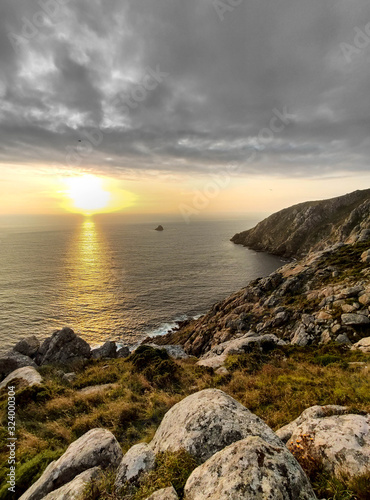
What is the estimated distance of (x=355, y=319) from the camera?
22.9 meters

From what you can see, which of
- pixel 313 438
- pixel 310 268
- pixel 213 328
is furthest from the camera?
pixel 310 268

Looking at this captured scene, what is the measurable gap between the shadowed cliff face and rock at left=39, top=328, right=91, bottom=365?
358ft

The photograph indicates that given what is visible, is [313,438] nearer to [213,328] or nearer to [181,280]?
[213,328]

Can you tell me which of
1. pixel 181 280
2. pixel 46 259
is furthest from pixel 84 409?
pixel 46 259

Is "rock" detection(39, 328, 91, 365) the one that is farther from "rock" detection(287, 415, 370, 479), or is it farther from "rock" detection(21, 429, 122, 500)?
"rock" detection(287, 415, 370, 479)

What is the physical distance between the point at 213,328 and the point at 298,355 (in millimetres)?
22140

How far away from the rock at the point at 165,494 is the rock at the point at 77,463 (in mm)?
2587

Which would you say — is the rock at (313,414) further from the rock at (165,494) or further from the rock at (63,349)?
the rock at (63,349)

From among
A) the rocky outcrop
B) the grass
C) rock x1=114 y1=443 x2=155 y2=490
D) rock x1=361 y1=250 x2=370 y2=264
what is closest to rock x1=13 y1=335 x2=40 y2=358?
the grass

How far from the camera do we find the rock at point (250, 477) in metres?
3.95

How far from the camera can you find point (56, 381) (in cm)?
1862

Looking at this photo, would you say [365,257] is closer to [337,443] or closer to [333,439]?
[333,439]

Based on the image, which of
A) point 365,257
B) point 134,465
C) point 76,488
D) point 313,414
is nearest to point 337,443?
point 313,414

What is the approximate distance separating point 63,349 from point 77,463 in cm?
2888
